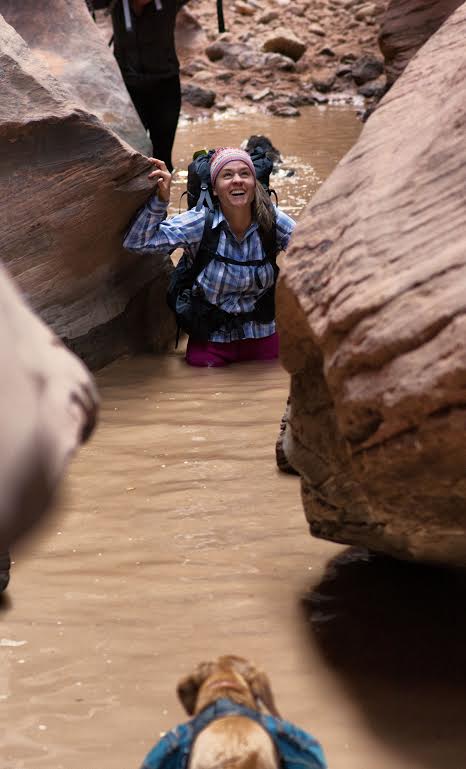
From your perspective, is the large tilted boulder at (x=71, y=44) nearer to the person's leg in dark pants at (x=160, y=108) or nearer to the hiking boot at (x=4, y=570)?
the person's leg in dark pants at (x=160, y=108)

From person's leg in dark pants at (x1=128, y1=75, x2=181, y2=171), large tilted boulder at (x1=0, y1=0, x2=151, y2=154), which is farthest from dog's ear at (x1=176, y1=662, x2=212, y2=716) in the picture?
person's leg in dark pants at (x1=128, y1=75, x2=181, y2=171)

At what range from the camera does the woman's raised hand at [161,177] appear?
503 cm

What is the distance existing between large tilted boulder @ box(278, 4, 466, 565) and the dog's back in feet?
2.15

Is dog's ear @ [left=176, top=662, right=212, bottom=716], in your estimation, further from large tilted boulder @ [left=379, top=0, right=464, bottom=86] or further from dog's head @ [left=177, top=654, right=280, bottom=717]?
large tilted boulder @ [left=379, top=0, right=464, bottom=86]

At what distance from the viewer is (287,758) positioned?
1957mm

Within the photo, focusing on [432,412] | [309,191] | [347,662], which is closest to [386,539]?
[347,662]

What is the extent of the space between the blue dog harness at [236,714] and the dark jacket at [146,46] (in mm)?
5792

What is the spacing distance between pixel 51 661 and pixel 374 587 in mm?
839

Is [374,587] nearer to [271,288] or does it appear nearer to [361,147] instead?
[361,147]

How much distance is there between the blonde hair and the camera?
5234 mm

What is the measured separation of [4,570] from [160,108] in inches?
190

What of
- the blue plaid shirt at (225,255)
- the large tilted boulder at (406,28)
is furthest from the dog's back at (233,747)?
the large tilted boulder at (406,28)

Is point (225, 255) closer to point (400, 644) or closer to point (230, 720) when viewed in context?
point (400, 644)

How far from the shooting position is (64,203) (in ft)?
15.4
